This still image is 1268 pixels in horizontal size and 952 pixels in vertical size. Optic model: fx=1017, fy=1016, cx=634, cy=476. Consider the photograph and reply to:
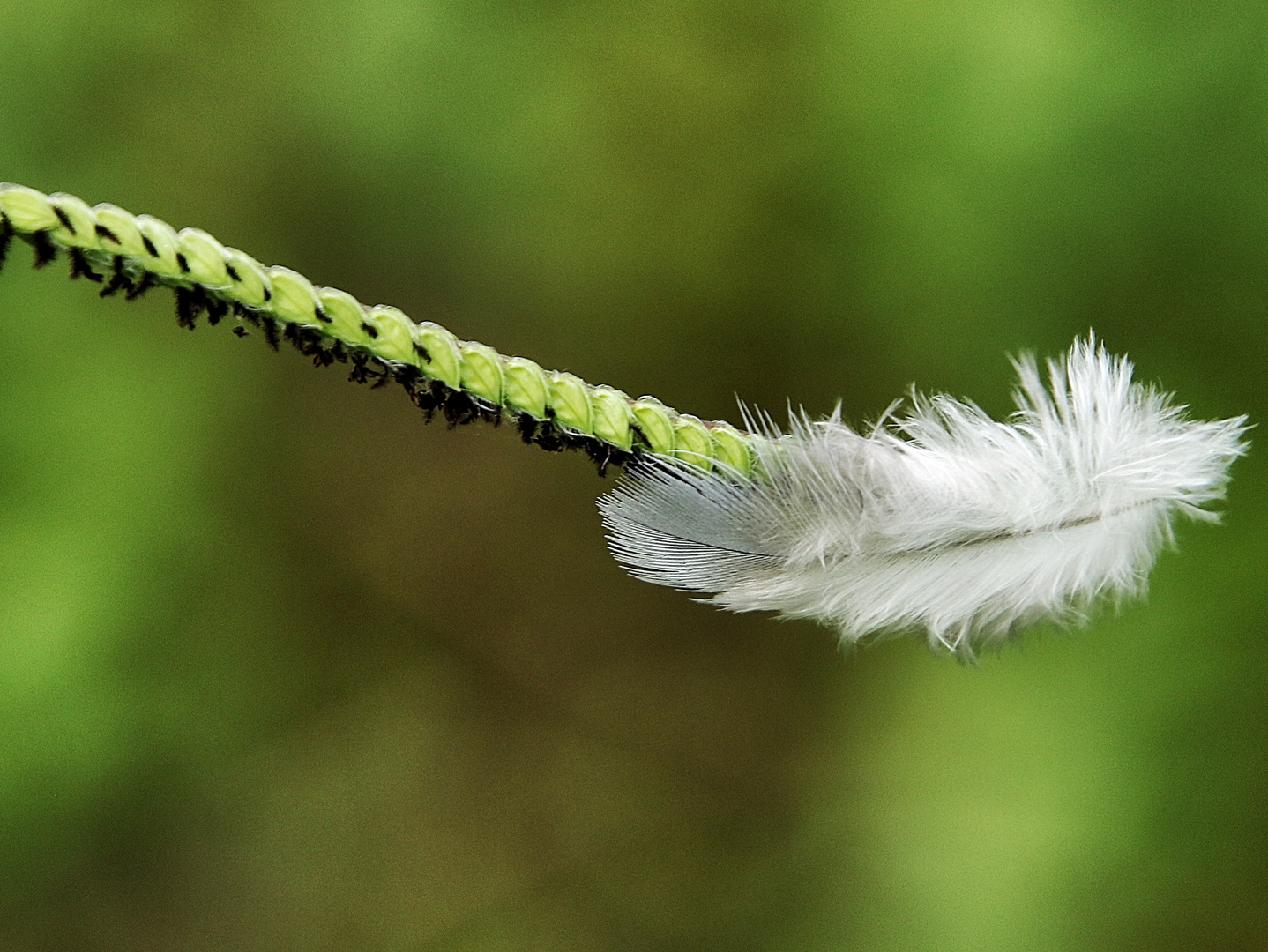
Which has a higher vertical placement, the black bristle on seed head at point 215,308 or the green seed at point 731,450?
the green seed at point 731,450

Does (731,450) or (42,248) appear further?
(731,450)

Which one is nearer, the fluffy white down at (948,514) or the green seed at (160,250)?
the green seed at (160,250)

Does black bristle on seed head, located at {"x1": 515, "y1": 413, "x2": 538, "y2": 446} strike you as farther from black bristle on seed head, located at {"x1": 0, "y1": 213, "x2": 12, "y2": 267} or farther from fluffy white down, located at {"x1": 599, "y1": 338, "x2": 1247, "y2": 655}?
black bristle on seed head, located at {"x1": 0, "y1": 213, "x2": 12, "y2": 267}

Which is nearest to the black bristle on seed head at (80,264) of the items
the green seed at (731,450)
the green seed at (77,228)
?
the green seed at (77,228)

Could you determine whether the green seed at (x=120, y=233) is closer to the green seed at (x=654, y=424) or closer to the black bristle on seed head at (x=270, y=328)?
the black bristle on seed head at (x=270, y=328)

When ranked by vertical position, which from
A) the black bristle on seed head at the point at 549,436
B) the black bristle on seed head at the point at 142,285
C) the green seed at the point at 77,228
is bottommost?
the black bristle on seed head at the point at 549,436

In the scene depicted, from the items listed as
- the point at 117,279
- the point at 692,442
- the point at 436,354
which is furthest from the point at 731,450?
the point at 117,279

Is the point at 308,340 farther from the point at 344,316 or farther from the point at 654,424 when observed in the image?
the point at 654,424
